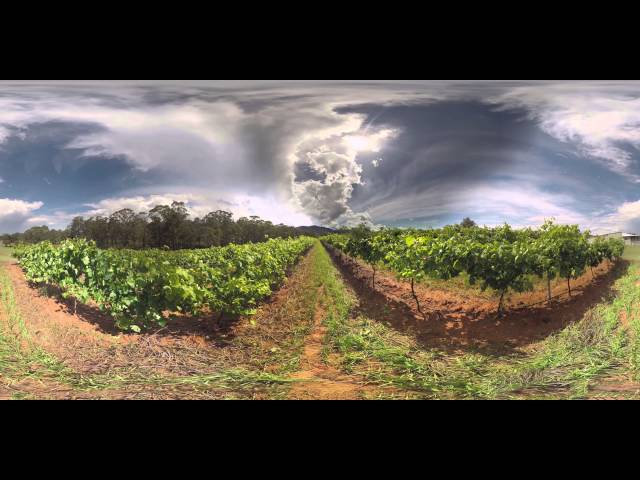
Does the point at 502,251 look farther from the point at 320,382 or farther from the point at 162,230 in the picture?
the point at 162,230

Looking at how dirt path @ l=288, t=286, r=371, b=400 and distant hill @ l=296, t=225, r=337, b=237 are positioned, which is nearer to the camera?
dirt path @ l=288, t=286, r=371, b=400

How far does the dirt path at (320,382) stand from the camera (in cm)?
432

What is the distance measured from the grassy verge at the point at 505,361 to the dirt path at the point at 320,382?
0.11 m

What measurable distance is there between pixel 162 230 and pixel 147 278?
552 millimetres

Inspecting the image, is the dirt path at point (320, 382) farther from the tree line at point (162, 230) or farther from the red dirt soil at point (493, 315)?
the tree line at point (162, 230)

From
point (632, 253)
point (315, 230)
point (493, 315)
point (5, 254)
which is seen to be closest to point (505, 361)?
point (493, 315)

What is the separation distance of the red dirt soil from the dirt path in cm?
65

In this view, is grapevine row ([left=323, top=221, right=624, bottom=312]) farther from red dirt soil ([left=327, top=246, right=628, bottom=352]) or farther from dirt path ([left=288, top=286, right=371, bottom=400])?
dirt path ([left=288, top=286, right=371, bottom=400])

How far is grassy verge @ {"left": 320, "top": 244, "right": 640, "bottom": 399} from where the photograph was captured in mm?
4266

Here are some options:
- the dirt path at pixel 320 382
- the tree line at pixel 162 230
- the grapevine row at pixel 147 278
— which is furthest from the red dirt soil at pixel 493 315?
the grapevine row at pixel 147 278

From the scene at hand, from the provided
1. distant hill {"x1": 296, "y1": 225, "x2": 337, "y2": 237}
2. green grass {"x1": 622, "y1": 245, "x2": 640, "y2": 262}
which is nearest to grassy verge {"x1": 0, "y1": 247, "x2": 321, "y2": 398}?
distant hill {"x1": 296, "y1": 225, "x2": 337, "y2": 237}

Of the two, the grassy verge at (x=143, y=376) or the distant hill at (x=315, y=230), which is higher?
the distant hill at (x=315, y=230)

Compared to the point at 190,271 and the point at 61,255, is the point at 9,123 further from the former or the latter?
the point at 190,271

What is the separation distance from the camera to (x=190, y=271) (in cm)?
452
